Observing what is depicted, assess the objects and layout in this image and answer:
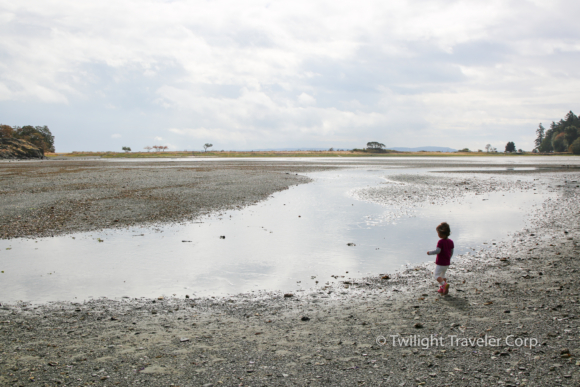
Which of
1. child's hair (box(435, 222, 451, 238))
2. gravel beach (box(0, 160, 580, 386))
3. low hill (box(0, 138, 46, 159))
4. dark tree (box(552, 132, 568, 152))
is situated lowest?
gravel beach (box(0, 160, 580, 386))

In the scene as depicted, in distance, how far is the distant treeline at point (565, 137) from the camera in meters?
152

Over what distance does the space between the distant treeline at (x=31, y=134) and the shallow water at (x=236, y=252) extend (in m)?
148

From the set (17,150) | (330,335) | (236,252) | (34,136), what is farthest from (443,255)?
(34,136)

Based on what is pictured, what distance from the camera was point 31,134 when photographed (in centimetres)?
14988

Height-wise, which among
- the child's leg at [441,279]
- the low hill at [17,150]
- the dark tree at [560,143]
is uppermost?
the dark tree at [560,143]

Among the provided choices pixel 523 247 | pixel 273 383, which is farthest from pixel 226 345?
pixel 523 247

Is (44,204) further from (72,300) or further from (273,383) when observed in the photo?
(273,383)

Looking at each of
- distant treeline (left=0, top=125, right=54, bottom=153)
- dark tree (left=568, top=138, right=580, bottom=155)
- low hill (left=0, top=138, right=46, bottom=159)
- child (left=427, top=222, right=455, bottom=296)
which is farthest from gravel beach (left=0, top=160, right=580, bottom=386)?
dark tree (left=568, top=138, right=580, bottom=155)

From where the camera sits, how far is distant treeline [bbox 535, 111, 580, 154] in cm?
15241

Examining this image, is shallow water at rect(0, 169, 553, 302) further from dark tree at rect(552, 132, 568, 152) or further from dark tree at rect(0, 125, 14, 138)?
dark tree at rect(552, 132, 568, 152)

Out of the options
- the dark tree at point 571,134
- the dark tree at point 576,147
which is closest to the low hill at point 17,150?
the dark tree at point 576,147

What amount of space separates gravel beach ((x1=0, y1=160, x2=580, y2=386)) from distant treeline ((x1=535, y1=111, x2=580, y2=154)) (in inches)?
7105

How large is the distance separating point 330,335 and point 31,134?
181 m

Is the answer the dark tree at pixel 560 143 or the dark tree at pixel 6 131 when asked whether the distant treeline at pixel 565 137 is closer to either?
the dark tree at pixel 560 143
